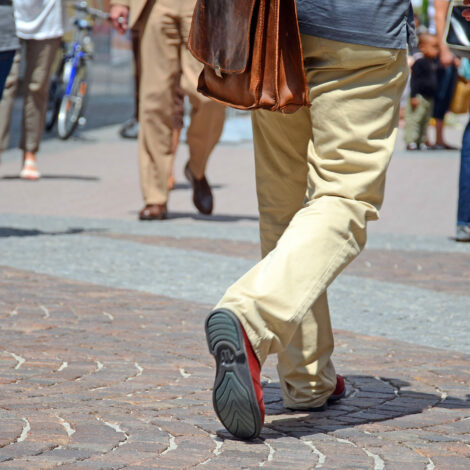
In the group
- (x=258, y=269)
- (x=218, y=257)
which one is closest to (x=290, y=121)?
(x=258, y=269)

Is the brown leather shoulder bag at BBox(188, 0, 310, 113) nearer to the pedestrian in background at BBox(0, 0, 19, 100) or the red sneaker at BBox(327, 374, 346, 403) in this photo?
the red sneaker at BBox(327, 374, 346, 403)

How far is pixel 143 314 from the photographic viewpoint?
16.8 ft

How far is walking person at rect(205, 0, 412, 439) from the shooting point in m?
3.01

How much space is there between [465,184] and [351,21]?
4352mm

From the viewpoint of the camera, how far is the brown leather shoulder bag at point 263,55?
3.14 m

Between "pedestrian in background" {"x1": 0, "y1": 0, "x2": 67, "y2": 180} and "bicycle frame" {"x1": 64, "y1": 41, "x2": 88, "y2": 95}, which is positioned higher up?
"pedestrian in background" {"x1": 0, "y1": 0, "x2": 67, "y2": 180}

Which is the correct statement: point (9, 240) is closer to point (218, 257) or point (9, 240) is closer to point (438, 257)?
point (218, 257)

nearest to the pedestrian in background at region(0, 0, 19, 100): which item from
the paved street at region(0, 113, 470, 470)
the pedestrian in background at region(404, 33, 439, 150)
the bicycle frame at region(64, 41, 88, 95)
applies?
the paved street at region(0, 113, 470, 470)

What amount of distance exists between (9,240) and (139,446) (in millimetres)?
4245

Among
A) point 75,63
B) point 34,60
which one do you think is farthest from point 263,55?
point 75,63

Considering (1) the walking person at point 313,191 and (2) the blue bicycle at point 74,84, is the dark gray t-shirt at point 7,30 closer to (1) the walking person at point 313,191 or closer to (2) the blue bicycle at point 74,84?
(1) the walking person at point 313,191

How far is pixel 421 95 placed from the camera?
50.1ft

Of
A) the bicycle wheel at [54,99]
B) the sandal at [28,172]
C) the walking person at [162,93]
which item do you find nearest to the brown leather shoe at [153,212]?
the walking person at [162,93]

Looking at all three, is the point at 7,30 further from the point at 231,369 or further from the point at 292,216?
the point at 231,369
